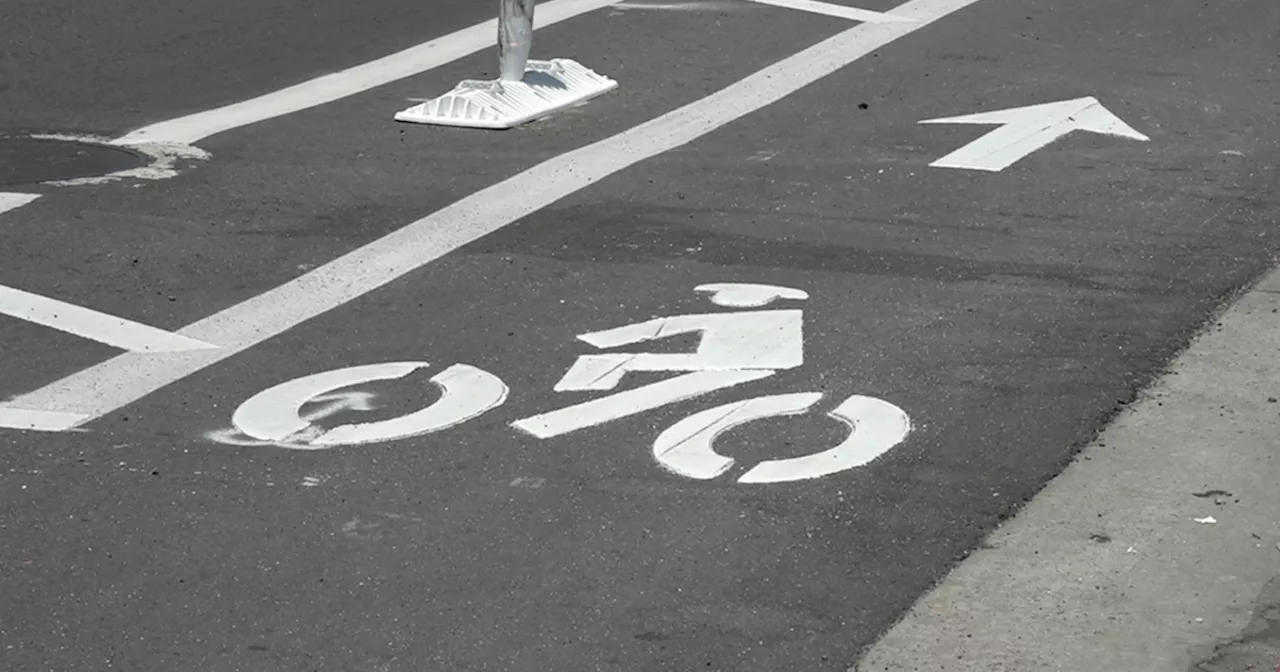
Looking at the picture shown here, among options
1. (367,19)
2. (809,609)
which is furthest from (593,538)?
(367,19)

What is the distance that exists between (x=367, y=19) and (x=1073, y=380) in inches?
312

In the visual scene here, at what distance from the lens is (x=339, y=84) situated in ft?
39.6

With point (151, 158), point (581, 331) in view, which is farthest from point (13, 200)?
point (581, 331)

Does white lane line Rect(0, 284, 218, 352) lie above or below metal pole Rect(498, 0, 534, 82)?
below

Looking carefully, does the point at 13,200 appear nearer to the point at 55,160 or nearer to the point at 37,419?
the point at 55,160

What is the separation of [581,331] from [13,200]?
3.16m

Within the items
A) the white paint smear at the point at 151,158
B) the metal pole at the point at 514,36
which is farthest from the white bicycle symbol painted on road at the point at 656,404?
the metal pole at the point at 514,36

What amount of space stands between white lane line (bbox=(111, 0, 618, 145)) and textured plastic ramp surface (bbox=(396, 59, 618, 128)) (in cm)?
78

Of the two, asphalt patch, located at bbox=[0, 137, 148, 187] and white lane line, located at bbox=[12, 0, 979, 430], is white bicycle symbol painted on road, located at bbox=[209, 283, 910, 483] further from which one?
asphalt patch, located at bbox=[0, 137, 148, 187]

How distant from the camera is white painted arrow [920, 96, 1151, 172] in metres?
10.4

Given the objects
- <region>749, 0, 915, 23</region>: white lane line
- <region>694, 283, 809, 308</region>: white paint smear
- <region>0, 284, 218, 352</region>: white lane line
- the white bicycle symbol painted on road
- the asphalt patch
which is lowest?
<region>749, 0, 915, 23</region>: white lane line

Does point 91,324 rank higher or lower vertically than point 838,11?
higher

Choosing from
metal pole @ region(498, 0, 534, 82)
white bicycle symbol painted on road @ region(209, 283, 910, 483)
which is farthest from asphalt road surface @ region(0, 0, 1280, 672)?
metal pole @ region(498, 0, 534, 82)

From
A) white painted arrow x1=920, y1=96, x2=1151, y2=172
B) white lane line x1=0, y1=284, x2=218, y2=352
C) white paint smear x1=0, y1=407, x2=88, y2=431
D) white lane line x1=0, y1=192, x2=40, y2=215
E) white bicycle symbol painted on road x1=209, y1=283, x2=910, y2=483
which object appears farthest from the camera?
white painted arrow x1=920, y1=96, x2=1151, y2=172
